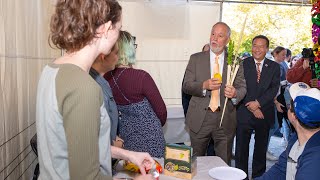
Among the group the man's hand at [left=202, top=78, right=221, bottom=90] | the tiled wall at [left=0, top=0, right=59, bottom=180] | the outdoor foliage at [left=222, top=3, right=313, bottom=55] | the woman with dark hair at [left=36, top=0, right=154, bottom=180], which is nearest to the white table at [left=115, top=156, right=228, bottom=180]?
the woman with dark hair at [left=36, top=0, right=154, bottom=180]

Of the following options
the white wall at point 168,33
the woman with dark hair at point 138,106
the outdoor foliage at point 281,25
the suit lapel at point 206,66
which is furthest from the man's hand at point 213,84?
the outdoor foliage at point 281,25

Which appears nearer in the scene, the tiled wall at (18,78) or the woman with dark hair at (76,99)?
the woman with dark hair at (76,99)

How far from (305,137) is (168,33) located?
2.61 m

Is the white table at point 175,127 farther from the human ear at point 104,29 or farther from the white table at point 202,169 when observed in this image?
the human ear at point 104,29

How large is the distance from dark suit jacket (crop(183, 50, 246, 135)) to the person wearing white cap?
1166 millimetres

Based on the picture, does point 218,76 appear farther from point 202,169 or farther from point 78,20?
point 78,20

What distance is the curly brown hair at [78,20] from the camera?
32.0 inches

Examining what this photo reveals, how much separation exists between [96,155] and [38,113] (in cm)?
22

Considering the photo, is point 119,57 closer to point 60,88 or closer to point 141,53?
point 60,88

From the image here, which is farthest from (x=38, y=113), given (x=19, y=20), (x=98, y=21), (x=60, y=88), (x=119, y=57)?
(x=19, y=20)

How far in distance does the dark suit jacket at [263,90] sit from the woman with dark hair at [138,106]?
1.53m

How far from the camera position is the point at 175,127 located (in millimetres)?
3984

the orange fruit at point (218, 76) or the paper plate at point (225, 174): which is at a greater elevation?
the orange fruit at point (218, 76)

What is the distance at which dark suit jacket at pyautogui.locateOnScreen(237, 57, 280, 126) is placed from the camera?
3.22m
